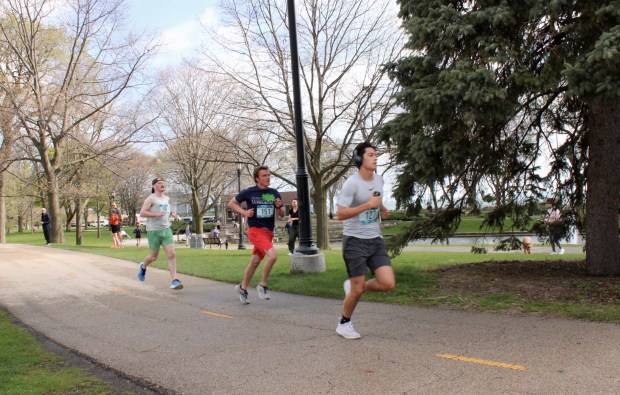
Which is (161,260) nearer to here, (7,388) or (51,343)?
(51,343)

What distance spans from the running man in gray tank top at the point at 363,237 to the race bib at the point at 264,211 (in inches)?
91.4

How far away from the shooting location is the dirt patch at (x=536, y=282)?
6.24 metres

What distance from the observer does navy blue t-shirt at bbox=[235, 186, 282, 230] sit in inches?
275

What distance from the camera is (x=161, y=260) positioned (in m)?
13.3

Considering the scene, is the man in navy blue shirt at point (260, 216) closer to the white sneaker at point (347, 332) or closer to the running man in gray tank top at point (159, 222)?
the running man in gray tank top at point (159, 222)

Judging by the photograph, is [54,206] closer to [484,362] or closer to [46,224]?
[46,224]

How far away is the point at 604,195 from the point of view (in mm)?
7270

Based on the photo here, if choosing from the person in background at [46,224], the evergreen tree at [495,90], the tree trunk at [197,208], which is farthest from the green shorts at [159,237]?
the tree trunk at [197,208]

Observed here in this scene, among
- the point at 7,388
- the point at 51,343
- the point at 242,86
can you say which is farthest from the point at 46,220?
the point at 7,388

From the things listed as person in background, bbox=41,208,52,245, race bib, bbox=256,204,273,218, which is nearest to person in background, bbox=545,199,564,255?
race bib, bbox=256,204,273,218

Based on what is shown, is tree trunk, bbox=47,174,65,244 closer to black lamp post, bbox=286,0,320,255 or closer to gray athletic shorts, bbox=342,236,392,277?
black lamp post, bbox=286,0,320,255

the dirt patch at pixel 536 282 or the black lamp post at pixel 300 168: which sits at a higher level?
the black lamp post at pixel 300 168

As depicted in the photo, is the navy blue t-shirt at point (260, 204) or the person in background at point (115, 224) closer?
the navy blue t-shirt at point (260, 204)

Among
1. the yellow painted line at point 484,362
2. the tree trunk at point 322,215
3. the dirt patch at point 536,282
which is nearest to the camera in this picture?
the yellow painted line at point 484,362
